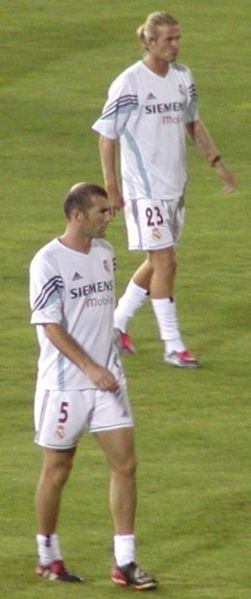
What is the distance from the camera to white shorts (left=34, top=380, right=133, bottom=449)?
972 cm

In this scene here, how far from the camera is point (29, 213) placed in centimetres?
1858

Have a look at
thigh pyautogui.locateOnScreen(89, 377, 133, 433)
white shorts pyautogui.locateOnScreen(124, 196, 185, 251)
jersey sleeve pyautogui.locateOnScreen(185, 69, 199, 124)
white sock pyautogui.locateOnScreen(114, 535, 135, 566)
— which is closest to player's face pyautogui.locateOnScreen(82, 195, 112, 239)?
thigh pyautogui.locateOnScreen(89, 377, 133, 433)

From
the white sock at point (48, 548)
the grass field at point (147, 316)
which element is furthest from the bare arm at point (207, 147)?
the white sock at point (48, 548)

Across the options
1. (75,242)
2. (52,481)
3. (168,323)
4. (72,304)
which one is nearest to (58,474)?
(52,481)

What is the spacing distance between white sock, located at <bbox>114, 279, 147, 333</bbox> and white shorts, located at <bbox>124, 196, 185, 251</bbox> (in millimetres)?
442

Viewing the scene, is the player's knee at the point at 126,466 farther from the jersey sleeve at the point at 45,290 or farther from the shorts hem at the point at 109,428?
the jersey sleeve at the point at 45,290

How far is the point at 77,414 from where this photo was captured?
384 inches

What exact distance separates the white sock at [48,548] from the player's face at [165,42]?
4351 mm

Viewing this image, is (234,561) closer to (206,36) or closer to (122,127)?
(122,127)

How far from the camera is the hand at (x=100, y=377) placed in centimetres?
958

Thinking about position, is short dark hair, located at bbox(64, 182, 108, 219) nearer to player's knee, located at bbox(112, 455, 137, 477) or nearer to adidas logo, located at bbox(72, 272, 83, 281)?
adidas logo, located at bbox(72, 272, 83, 281)

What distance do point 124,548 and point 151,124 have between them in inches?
177

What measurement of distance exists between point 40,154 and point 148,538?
10721 millimetres

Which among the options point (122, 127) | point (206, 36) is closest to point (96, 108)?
point (206, 36)
